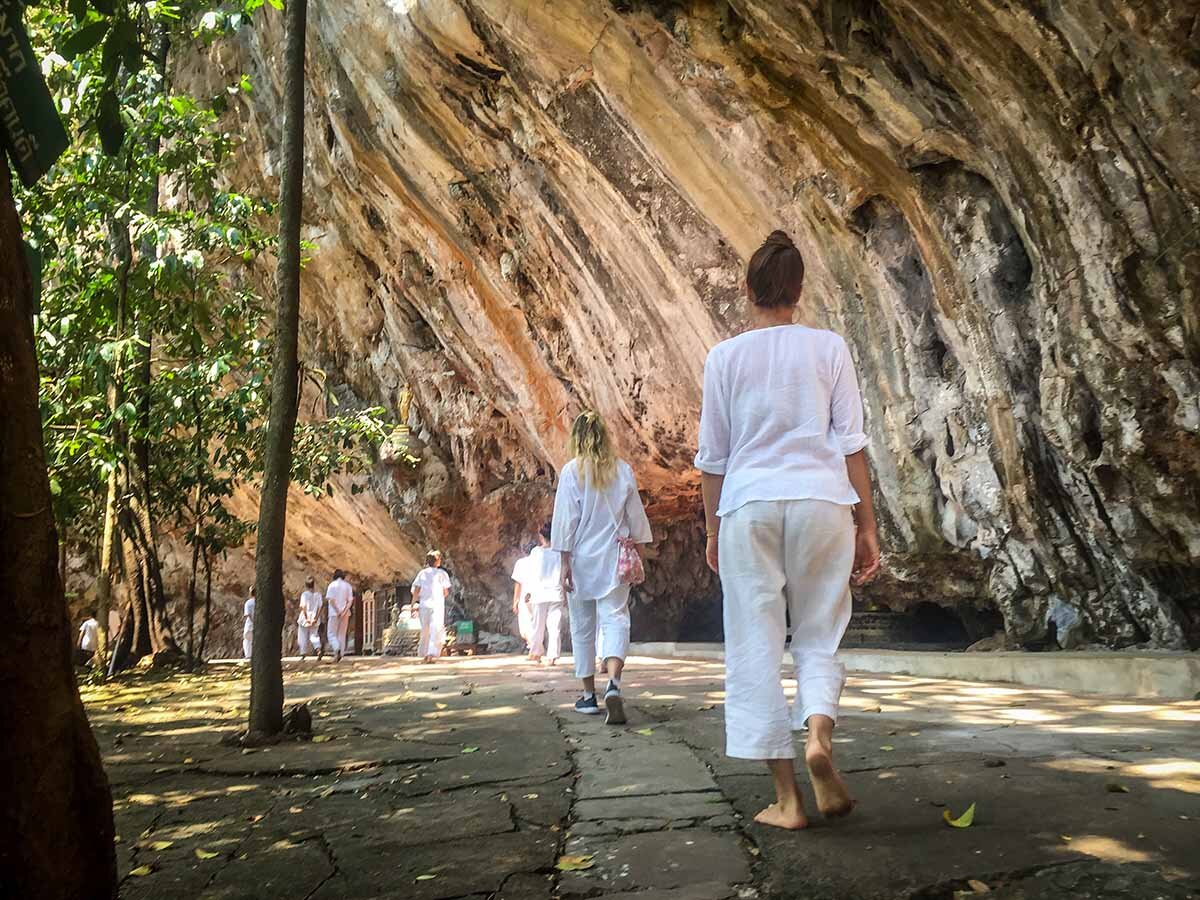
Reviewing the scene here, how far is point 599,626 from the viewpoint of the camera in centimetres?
567

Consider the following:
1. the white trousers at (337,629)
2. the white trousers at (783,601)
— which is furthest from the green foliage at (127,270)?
the white trousers at (337,629)

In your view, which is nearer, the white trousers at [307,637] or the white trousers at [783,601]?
the white trousers at [783,601]

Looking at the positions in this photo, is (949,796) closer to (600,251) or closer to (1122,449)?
(1122,449)

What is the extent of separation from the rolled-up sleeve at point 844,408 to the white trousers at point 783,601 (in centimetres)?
21

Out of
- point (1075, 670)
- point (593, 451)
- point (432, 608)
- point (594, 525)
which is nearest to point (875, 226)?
point (1075, 670)

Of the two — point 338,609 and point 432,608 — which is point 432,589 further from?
point 338,609

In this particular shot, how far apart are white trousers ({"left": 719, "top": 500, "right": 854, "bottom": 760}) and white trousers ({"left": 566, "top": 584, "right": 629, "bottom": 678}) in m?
2.72

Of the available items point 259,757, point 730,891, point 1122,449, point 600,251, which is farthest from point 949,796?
point 600,251

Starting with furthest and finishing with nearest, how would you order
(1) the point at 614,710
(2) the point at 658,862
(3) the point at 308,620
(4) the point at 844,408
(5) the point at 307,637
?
(5) the point at 307,637 < (3) the point at 308,620 < (1) the point at 614,710 < (4) the point at 844,408 < (2) the point at 658,862

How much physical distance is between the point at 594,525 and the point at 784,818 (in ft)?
10.6

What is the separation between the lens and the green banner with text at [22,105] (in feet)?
6.70

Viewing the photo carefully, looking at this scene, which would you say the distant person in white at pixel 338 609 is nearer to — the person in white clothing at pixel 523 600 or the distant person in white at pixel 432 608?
the distant person in white at pixel 432 608

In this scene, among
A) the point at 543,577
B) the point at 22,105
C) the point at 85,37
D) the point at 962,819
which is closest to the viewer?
the point at 22,105

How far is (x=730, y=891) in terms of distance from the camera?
206 centimetres
